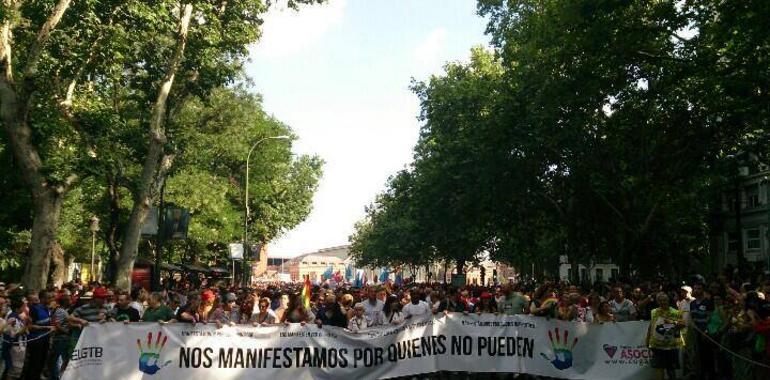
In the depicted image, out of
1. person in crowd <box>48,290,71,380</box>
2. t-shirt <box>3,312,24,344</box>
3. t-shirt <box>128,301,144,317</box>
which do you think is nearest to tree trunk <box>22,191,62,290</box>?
t-shirt <box>128,301,144,317</box>

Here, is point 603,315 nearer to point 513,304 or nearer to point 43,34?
point 513,304

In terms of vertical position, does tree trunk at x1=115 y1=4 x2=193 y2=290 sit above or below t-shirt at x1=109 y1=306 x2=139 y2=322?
above

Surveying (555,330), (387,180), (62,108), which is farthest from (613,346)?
(387,180)

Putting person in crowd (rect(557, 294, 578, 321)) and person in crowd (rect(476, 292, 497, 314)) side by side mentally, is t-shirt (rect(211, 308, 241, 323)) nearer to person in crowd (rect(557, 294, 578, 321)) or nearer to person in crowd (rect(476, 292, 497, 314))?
person in crowd (rect(476, 292, 497, 314))

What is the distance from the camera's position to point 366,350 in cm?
1287

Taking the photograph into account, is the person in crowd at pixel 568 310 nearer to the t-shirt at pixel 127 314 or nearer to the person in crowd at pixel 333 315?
the person in crowd at pixel 333 315

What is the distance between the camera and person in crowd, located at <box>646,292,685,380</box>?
1301 cm

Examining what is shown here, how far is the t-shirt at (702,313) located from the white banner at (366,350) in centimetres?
148

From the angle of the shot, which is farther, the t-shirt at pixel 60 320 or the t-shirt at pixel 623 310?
the t-shirt at pixel 623 310

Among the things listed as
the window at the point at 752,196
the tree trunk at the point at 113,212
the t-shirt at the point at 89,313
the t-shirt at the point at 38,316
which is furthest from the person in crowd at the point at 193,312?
the window at the point at 752,196

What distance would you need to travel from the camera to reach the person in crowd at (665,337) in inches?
512

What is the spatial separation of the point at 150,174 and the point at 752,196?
44.9 m

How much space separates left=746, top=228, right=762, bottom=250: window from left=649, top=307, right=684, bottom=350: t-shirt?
4738 centimetres

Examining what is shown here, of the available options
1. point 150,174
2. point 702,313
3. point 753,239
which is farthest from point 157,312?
point 753,239
